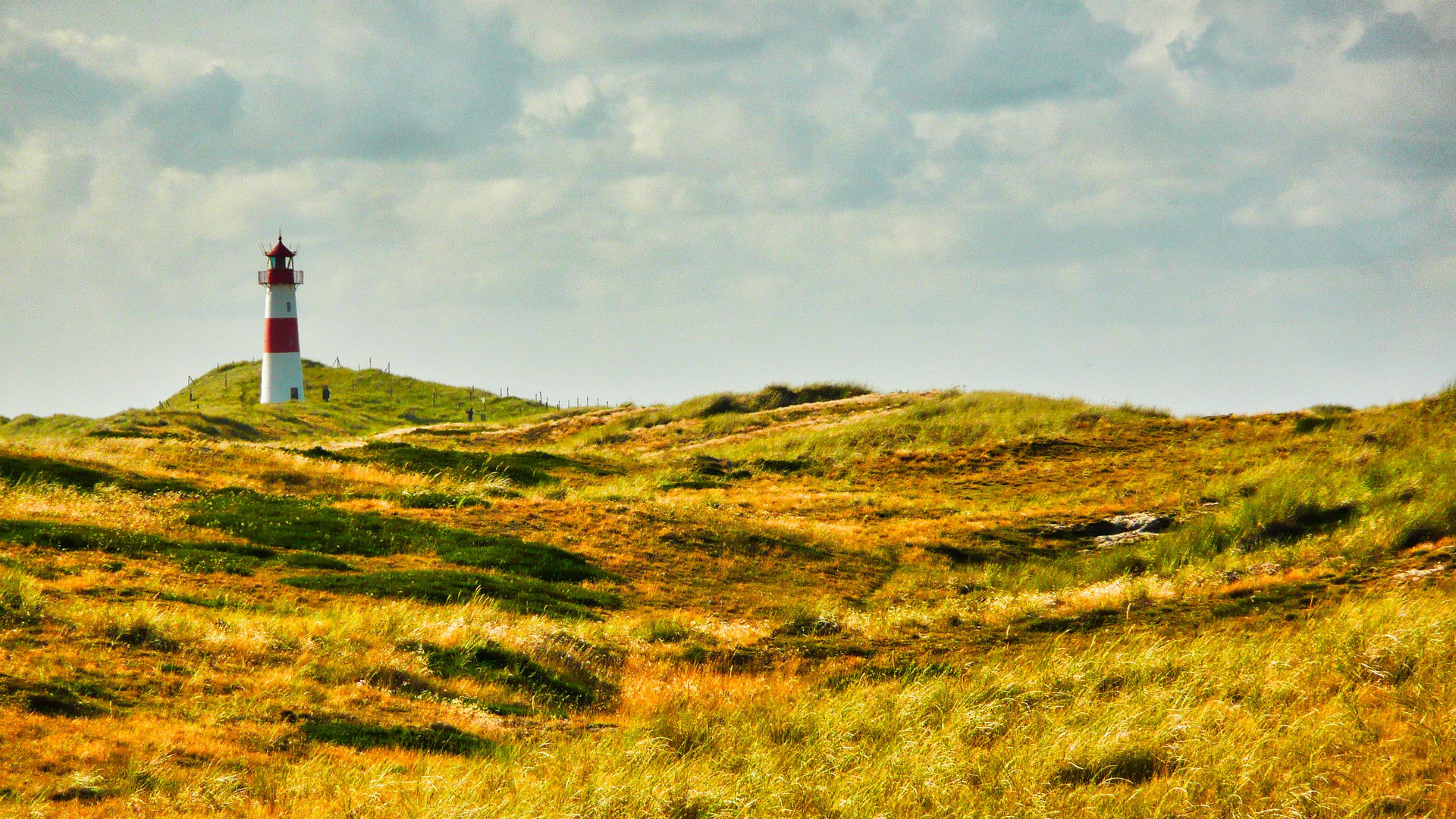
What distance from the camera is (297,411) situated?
80.8 meters

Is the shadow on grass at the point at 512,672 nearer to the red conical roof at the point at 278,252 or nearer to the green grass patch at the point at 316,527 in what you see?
the green grass patch at the point at 316,527

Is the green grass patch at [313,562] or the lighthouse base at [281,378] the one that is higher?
the lighthouse base at [281,378]

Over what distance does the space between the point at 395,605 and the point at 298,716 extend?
7.14m

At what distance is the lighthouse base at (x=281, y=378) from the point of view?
9019cm

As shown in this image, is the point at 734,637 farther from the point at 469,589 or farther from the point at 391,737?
the point at 391,737

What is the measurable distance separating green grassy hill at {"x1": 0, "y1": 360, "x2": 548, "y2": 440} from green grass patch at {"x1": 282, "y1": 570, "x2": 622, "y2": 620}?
34.1 metres

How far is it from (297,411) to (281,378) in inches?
444

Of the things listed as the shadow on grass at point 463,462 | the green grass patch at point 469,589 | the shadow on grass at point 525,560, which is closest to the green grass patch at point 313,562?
the green grass patch at point 469,589

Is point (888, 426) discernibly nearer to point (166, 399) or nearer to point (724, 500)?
point (724, 500)

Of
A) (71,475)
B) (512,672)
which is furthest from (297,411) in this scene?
(512,672)

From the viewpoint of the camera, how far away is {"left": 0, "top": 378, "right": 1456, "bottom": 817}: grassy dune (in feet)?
33.6

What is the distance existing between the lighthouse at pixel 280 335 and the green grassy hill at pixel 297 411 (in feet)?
8.03

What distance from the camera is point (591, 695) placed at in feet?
50.0

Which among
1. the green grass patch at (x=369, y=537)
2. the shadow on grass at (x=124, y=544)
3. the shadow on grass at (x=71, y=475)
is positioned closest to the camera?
the shadow on grass at (x=124, y=544)
